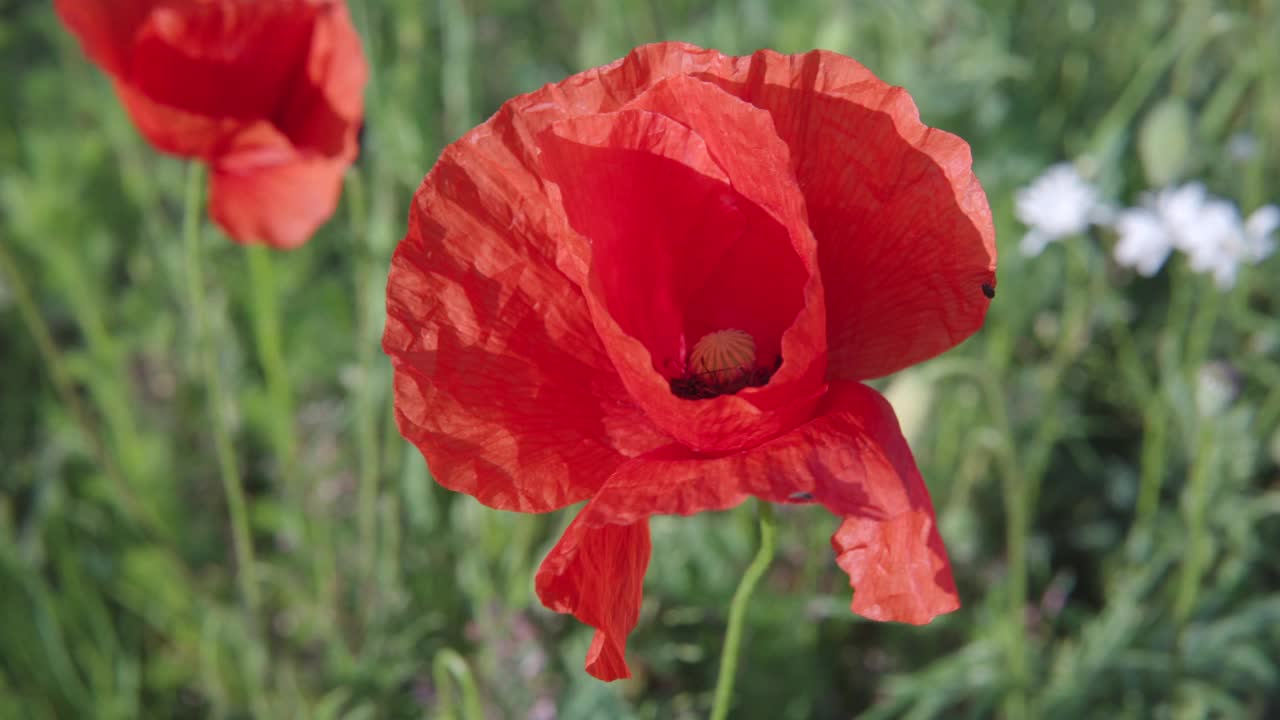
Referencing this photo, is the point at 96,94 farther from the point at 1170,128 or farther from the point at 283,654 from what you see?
the point at 1170,128

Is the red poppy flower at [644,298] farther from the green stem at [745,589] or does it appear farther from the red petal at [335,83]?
the red petal at [335,83]

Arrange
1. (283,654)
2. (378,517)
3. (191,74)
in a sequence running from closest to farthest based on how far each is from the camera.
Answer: (191,74) < (283,654) < (378,517)

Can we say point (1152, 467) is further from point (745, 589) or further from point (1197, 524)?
point (745, 589)

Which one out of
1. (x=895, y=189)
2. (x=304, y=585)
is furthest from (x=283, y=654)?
(x=895, y=189)

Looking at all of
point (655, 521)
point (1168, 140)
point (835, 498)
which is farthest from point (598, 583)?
point (1168, 140)

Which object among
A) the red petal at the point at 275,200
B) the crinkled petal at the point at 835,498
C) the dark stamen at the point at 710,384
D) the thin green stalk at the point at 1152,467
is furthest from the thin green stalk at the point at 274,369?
the thin green stalk at the point at 1152,467

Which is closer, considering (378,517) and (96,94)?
(378,517)
